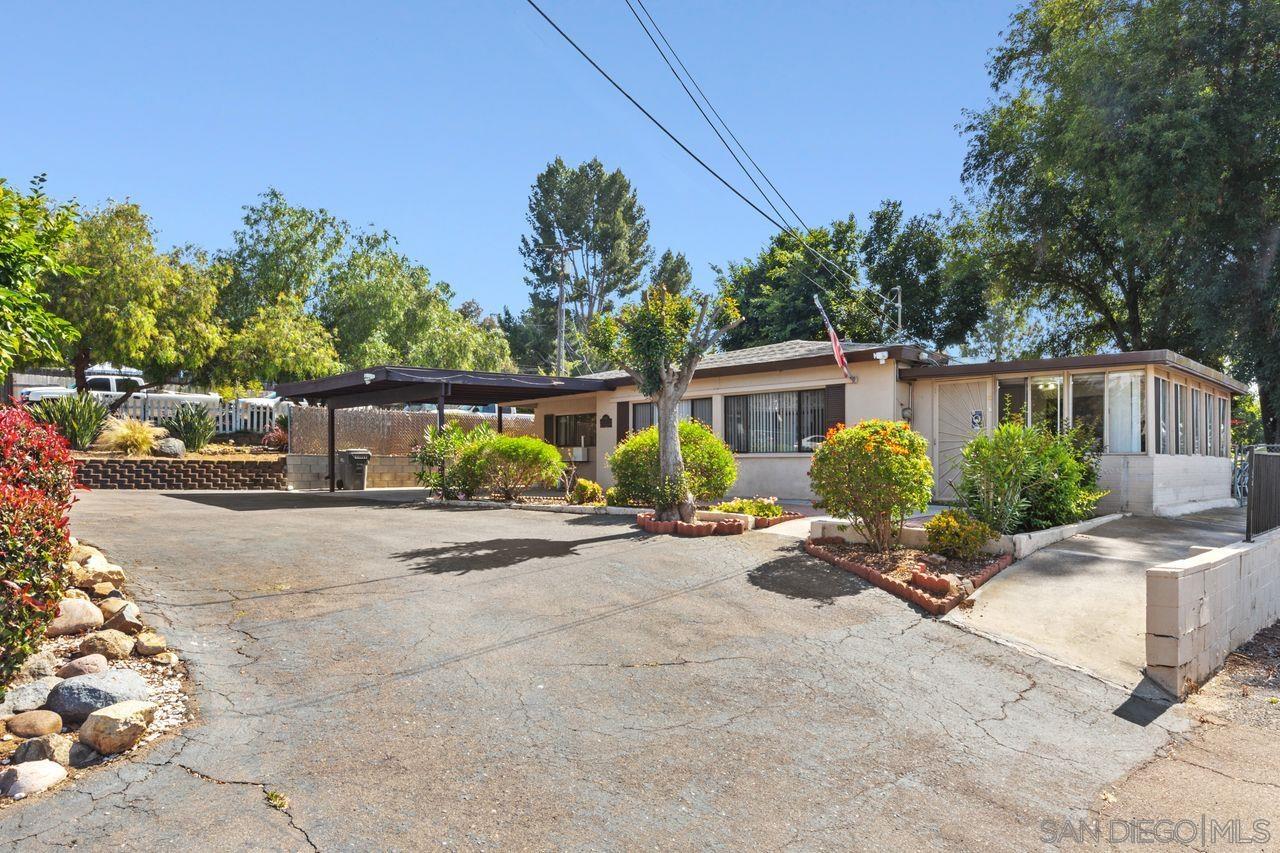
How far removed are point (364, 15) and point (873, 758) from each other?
10.7 m

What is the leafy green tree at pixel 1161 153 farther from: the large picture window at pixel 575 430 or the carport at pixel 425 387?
the large picture window at pixel 575 430

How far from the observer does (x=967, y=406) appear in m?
13.8

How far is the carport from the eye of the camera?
14969mm

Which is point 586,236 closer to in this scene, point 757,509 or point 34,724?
point 757,509

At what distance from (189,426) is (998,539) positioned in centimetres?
1830

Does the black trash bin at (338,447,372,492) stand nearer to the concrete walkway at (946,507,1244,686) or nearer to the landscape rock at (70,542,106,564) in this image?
the landscape rock at (70,542,106,564)

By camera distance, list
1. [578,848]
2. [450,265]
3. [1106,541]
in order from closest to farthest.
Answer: [578,848] → [1106,541] → [450,265]

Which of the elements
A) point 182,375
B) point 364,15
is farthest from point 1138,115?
point 182,375

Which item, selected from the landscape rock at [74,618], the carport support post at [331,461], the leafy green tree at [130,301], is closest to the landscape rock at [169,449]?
the leafy green tree at [130,301]

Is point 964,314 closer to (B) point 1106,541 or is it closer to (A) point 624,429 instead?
(A) point 624,429

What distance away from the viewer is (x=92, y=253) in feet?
56.5

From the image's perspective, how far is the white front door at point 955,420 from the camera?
13.6m

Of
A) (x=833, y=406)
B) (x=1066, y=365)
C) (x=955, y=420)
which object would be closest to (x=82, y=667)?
(x=833, y=406)

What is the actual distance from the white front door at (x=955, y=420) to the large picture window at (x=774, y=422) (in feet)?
7.42
